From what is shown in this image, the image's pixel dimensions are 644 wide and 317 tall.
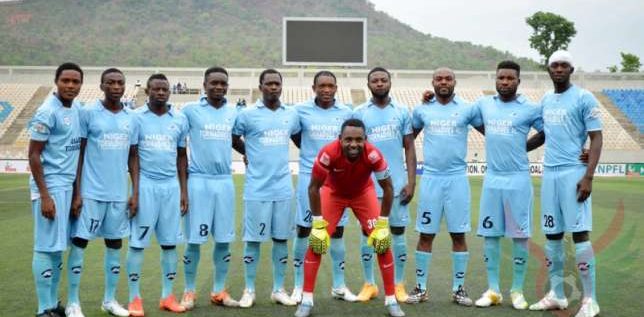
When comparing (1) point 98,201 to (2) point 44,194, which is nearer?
(2) point 44,194

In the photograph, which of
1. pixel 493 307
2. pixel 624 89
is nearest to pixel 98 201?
pixel 493 307

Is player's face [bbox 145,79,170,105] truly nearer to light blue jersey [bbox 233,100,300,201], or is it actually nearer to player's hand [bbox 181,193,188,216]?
light blue jersey [bbox 233,100,300,201]

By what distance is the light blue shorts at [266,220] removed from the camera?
307 inches

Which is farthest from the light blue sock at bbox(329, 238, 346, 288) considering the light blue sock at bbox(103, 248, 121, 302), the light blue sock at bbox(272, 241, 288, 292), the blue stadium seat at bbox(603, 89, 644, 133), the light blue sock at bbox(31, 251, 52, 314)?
the blue stadium seat at bbox(603, 89, 644, 133)

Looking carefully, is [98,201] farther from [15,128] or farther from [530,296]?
[15,128]

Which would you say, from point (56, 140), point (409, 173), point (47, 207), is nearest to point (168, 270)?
point (47, 207)

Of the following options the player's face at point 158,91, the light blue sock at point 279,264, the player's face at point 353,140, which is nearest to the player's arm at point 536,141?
the player's face at point 353,140

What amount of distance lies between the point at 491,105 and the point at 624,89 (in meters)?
42.6

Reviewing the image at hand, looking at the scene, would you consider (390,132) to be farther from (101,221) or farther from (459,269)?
(101,221)

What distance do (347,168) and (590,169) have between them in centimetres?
233

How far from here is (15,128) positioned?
40.6 meters

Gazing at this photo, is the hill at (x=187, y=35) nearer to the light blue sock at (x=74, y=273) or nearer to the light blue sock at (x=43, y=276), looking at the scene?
the light blue sock at (x=74, y=273)

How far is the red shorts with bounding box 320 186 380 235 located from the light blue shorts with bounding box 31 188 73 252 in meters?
2.49

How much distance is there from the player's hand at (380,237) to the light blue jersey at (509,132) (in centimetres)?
147
